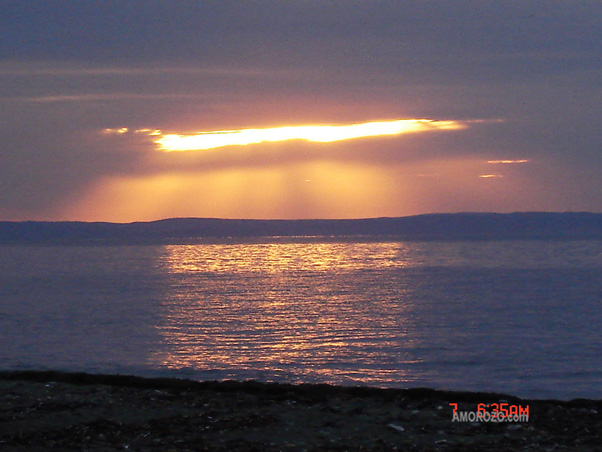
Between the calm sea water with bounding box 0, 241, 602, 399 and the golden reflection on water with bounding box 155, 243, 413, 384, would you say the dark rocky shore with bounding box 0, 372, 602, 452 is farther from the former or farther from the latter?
the golden reflection on water with bounding box 155, 243, 413, 384

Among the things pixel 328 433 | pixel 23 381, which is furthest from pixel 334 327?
pixel 328 433

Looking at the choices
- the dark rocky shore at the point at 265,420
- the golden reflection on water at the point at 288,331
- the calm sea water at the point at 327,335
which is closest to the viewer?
the dark rocky shore at the point at 265,420

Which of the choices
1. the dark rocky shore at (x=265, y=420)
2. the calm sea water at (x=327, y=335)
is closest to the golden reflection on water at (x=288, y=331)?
the calm sea water at (x=327, y=335)

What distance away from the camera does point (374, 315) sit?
41.6m

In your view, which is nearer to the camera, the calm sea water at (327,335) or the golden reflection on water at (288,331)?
the calm sea water at (327,335)

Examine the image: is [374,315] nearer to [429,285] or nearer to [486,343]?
[486,343]

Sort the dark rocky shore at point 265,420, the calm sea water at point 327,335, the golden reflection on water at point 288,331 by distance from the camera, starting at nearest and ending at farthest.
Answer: the dark rocky shore at point 265,420, the calm sea water at point 327,335, the golden reflection on water at point 288,331

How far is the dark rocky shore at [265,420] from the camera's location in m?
10.9

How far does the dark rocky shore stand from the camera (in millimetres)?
10930

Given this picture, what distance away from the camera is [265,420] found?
486 inches

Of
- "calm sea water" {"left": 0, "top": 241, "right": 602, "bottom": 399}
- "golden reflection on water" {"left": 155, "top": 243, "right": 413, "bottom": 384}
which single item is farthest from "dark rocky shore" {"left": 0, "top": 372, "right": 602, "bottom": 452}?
"golden reflection on water" {"left": 155, "top": 243, "right": 413, "bottom": 384}

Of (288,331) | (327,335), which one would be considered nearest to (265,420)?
(327,335)

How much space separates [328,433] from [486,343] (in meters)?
19.8

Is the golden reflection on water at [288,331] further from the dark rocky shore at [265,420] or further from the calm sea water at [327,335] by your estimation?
the dark rocky shore at [265,420]
